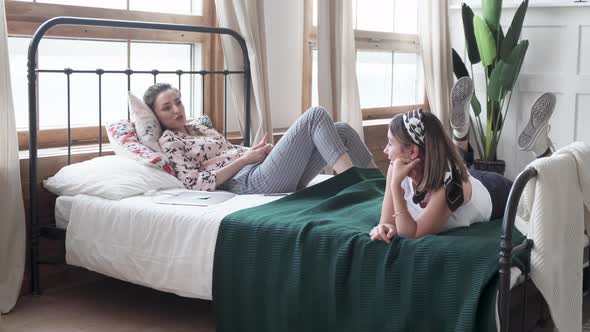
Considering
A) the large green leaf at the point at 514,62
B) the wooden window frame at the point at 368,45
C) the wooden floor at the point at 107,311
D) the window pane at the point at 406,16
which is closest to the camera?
the wooden floor at the point at 107,311

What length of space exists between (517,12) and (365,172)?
265cm

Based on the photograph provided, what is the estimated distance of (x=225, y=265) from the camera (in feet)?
9.05

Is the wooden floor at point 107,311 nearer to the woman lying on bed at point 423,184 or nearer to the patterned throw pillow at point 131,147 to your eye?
the patterned throw pillow at point 131,147

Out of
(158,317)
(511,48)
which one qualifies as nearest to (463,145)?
(511,48)

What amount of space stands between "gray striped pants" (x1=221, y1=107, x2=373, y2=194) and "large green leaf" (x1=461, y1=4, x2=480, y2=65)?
249 cm

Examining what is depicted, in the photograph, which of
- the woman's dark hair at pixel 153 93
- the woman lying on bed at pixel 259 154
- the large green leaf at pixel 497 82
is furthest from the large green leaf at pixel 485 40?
the woman's dark hair at pixel 153 93

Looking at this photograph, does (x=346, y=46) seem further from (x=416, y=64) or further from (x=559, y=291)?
(x=559, y=291)

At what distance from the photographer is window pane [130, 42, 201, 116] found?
396 centimetres

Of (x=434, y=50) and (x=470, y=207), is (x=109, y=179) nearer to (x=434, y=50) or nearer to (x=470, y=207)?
(x=470, y=207)

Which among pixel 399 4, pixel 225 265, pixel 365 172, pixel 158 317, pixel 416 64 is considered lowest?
pixel 158 317

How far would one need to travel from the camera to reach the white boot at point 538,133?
14.5ft

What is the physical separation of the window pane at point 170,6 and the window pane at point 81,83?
23 centimetres

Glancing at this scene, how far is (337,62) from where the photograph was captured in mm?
4730

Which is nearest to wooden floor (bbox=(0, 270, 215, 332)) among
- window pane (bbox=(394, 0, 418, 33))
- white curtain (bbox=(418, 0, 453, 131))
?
white curtain (bbox=(418, 0, 453, 131))
